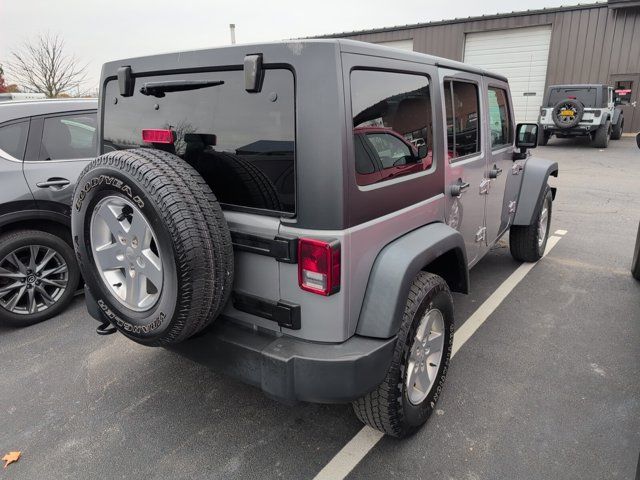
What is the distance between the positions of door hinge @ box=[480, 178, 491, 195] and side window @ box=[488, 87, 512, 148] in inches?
13.4

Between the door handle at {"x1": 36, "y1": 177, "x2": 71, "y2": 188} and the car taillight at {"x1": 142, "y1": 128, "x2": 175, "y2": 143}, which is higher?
the car taillight at {"x1": 142, "y1": 128, "x2": 175, "y2": 143}

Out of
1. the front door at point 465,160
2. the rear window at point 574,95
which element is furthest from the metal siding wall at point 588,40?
the front door at point 465,160

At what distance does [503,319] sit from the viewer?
367 centimetres

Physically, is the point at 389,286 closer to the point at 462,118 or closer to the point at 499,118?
the point at 462,118

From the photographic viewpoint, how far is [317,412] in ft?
8.57

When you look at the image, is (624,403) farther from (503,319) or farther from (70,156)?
(70,156)

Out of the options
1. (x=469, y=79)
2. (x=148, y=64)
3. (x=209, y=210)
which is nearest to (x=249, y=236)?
(x=209, y=210)

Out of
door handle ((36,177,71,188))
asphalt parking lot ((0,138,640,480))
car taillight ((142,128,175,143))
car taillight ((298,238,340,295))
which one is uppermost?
car taillight ((142,128,175,143))

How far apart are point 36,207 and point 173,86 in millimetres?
2143

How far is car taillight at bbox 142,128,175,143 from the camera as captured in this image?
7.09ft

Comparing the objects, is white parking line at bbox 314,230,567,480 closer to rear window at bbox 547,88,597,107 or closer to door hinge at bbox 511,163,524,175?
door hinge at bbox 511,163,524,175

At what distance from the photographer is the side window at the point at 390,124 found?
6.33 ft

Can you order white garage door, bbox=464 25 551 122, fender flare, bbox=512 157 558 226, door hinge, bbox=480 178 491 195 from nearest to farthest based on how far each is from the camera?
door hinge, bbox=480 178 491 195 < fender flare, bbox=512 157 558 226 < white garage door, bbox=464 25 551 122

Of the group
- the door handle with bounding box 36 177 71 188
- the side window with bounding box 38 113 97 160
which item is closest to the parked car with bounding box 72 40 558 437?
the door handle with bounding box 36 177 71 188
